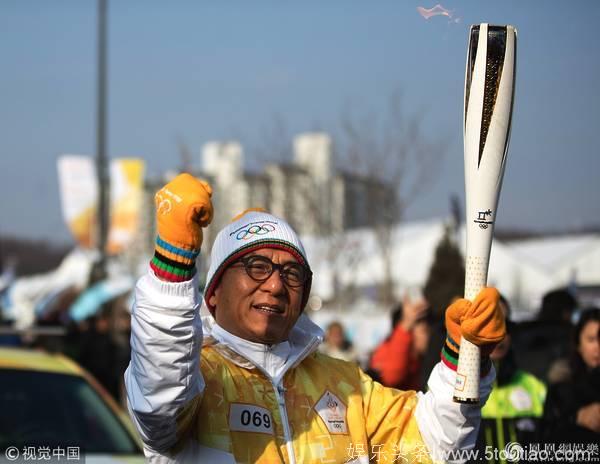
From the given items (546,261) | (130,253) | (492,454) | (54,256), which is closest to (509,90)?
(492,454)

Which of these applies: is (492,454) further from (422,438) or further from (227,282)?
(227,282)

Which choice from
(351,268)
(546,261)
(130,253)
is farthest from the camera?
(130,253)

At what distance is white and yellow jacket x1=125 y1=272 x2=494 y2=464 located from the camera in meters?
2.28

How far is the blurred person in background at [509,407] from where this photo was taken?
4156 mm

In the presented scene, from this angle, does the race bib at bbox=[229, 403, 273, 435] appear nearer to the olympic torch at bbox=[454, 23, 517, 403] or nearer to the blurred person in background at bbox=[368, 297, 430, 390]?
the olympic torch at bbox=[454, 23, 517, 403]

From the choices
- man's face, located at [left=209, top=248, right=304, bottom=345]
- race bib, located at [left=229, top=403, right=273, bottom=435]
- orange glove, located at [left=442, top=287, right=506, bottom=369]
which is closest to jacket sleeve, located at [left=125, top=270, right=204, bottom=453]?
race bib, located at [left=229, top=403, right=273, bottom=435]

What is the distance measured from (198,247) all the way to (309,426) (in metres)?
0.67

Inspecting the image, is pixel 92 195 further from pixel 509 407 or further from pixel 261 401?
pixel 261 401

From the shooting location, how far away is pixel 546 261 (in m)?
32.9

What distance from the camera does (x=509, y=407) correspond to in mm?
4234

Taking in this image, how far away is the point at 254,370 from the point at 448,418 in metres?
0.55

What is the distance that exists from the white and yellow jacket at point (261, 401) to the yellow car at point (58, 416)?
1.78m

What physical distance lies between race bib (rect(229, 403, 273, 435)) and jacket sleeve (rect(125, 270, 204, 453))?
0.77ft

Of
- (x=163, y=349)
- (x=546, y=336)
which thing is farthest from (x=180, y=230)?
(x=546, y=336)
